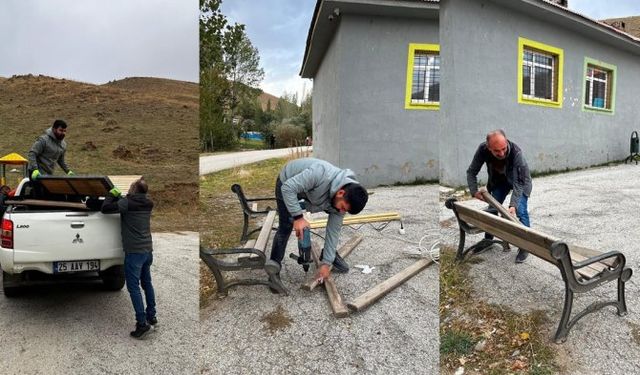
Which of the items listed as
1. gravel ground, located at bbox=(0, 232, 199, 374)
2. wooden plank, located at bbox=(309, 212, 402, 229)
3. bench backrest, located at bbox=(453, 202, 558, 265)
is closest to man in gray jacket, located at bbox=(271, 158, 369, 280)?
wooden plank, located at bbox=(309, 212, 402, 229)

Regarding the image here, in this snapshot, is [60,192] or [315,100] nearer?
→ [315,100]

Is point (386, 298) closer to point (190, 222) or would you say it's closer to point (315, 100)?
point (315, 100)

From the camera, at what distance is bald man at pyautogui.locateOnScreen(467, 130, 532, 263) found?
2.94 m

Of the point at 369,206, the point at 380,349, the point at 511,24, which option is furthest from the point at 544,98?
the point at 380,349

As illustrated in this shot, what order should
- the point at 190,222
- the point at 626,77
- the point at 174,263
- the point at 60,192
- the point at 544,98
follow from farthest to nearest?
1. the point at 626,77
2. the point at 190,222
3. the point at 544,98
4. the point at 174,263
5. the point at 60,192

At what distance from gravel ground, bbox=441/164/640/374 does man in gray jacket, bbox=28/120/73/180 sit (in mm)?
4035

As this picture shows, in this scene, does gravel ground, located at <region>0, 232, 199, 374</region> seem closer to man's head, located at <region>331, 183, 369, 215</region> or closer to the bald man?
man's head, located at <region>331, 183, 369, 215</region>

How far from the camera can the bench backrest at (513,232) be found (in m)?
2.05

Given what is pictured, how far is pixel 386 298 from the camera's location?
8.16 ft

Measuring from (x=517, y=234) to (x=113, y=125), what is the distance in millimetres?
17459

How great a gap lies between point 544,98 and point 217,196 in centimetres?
479

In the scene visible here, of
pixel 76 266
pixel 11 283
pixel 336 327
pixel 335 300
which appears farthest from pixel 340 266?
pixel 11 283

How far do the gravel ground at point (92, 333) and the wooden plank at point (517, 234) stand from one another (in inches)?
77.9

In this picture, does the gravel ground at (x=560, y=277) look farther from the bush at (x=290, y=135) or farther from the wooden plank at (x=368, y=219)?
the bush at (x=290, y=135)
